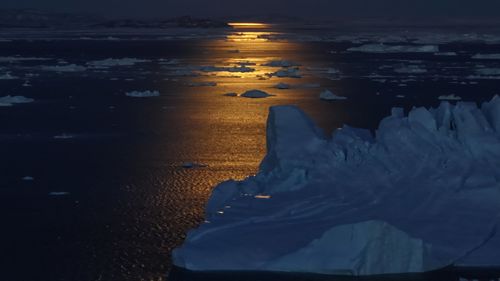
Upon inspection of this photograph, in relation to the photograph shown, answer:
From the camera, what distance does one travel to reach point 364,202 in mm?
10711

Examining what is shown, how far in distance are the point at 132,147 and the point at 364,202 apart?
23.8 ft

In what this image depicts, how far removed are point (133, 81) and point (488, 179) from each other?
21.7 m

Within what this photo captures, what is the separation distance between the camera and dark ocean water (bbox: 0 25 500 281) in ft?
33.6

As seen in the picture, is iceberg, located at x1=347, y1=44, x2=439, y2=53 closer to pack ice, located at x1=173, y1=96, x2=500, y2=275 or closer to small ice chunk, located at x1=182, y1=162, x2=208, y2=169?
small ice chunk, located at x1=182, y1=162, x2=208, y2=169

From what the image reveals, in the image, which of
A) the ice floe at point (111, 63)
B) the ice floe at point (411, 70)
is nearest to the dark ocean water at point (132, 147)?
the ice floe at point (411, 70)

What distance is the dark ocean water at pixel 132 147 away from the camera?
403 inches

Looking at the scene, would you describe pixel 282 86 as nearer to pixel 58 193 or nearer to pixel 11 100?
pixel 11 100

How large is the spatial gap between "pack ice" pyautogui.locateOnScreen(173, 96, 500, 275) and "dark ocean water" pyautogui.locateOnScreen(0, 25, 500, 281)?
2.87 feet

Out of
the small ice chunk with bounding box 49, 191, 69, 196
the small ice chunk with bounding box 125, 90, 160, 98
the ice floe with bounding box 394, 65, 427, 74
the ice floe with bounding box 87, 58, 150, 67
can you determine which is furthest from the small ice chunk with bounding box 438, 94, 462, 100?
the ice floe with bounding box 87, 58, 150, 67

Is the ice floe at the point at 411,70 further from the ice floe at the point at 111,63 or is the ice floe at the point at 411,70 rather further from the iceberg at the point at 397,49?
the iceberg at the point at 397,49

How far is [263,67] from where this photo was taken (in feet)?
132

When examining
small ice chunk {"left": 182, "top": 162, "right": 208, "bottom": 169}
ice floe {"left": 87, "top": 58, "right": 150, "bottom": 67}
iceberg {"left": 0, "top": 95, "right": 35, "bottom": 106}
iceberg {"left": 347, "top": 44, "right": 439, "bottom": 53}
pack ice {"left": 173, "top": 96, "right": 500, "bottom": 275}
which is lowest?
iceberg {"left": 347, "top": 44, "right": 439, "bottom": 53}

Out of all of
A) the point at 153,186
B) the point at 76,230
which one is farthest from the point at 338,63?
the point at 76,230

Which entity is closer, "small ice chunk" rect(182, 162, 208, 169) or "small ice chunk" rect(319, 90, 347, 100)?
"small ice chunk" rect(182, 162, 208, 169)
